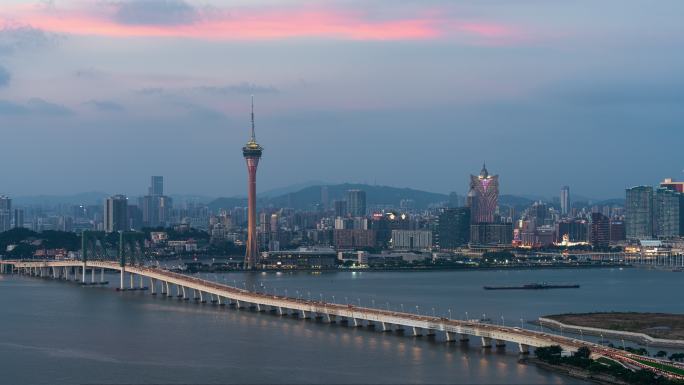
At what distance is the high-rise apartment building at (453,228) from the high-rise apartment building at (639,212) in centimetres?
1535

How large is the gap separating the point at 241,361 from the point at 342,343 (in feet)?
11.2

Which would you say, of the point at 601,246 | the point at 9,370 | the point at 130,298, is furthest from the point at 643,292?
the point at 601,246

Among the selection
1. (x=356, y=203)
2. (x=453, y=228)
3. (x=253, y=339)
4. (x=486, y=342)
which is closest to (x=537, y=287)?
(x=253, y=339)

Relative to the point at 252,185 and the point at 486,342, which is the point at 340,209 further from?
the point at 486,342

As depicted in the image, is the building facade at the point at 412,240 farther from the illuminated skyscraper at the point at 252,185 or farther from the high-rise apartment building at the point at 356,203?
the high-rise apartment building at the point at 356,203

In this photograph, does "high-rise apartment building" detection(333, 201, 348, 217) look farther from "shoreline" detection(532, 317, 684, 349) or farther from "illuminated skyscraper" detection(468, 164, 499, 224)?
"shoreline" detection(532, 317, 684, 349)

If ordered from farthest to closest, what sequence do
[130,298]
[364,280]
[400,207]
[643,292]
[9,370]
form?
[400,207] < [364,280] < [643,292] < [130,298] < [9,370]

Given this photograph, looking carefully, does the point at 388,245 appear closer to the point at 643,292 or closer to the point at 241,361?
the point at 643,292

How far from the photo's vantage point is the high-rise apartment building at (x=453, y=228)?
92688 millimetres

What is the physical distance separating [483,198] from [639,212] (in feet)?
52.9

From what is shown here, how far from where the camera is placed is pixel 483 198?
112875mm

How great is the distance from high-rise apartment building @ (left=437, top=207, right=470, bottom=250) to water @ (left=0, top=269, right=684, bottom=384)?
43.2 meters

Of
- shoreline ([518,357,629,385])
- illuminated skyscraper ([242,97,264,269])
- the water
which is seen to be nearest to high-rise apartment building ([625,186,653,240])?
illuminated skyscraper ([242,97,264,269])

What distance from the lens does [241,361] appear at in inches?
980
